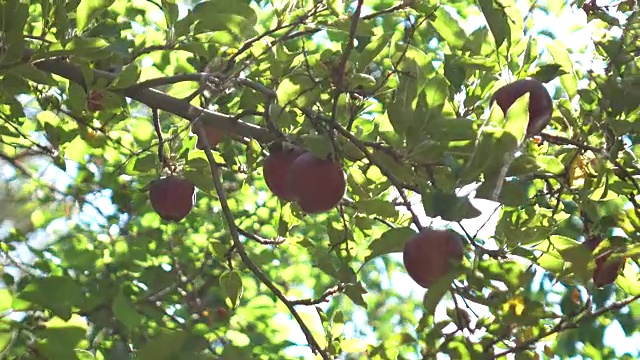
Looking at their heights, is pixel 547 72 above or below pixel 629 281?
above

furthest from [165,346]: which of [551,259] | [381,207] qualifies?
[551,259]

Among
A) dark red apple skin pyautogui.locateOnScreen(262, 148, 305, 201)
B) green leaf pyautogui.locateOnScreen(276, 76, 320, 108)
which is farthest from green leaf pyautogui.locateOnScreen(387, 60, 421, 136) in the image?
dark red apple skin pyautogui.locateOnScreen(262, 148, 305, 201)

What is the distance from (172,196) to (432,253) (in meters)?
0.85

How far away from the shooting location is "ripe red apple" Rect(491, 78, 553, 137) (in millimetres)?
1599

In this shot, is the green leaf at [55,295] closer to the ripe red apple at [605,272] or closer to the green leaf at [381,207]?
the green leaf at [381,207]

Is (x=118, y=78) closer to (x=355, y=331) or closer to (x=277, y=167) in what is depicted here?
A: (x=277, y=167)

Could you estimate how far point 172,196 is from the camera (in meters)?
2.06

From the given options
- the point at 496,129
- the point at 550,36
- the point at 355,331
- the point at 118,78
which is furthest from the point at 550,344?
the point at 355,331

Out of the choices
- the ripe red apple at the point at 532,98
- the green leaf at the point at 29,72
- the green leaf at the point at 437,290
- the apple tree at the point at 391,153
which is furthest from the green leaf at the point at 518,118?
the green leaf at the point at 29,72

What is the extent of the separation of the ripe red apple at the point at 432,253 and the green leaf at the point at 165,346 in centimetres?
42

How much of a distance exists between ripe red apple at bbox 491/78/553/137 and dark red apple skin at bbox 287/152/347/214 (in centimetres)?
33

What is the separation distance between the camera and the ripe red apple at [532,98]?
62.9 inches

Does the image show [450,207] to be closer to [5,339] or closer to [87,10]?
[5,339]

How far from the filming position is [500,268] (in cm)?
151
